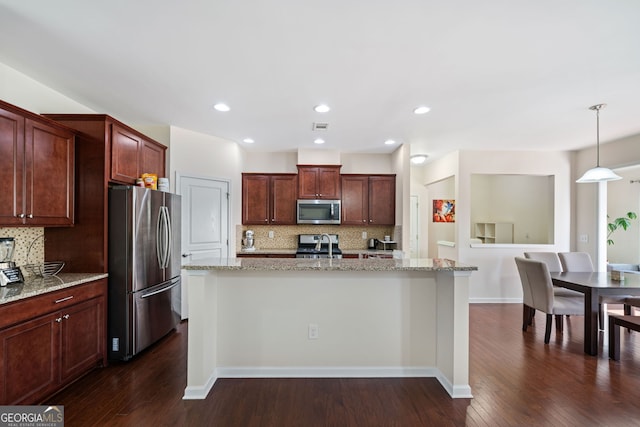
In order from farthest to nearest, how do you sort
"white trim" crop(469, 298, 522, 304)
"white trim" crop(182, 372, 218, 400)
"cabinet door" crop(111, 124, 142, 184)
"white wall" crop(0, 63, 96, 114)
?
1. "white trim" crop(469, 298, 522, 304)
2. "cabinet door" crop(111, 124, 142, 184)
3. "white wall" crop(0, 63, 96, 114)
4. "white trim" crop(182, 372, 218, 400)

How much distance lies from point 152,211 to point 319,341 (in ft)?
7.14

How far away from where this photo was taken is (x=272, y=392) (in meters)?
2.47

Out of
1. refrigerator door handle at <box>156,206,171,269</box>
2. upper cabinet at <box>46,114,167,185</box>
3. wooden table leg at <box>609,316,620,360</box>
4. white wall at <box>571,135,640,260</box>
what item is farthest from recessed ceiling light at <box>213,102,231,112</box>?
white wall at <box>571,135,640,260</box>

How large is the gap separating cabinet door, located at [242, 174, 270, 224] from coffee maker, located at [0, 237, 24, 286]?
3145mm

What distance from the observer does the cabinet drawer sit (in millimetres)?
1975

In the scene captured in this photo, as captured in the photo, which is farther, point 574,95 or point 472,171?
point 472,171

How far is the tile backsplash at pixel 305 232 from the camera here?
5.64 meters

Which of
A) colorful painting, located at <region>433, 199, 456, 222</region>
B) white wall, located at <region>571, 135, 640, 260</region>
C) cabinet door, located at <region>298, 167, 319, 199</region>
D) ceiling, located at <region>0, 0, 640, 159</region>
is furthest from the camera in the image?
colorful painting, located at <region>433, 199, 456, 222</region>

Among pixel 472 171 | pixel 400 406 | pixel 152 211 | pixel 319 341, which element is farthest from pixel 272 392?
pixel 472 171

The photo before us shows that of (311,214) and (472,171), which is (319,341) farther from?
(472,171)

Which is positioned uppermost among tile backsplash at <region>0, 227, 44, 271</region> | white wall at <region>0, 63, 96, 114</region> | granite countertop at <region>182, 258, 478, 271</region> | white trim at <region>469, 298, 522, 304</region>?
white wall at <region>0, 63, 96, 114</region>

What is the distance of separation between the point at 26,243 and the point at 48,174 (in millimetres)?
677

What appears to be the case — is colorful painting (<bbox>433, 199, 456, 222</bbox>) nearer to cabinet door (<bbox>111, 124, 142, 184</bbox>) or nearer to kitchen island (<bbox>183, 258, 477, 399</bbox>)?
kitchen island (<bbox>183, 258, 477, 399</bbox>)

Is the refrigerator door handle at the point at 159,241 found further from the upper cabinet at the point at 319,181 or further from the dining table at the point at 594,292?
the dining table at the point at 594,292
